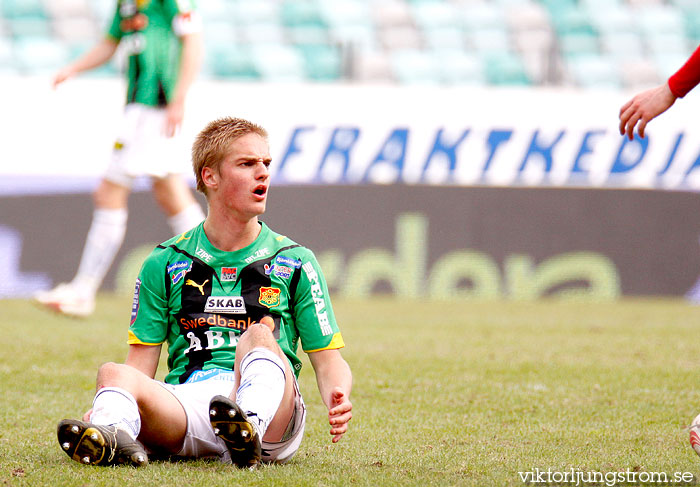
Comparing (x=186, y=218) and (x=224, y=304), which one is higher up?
(x=186, y=218)

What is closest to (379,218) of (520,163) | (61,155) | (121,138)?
(520,163)

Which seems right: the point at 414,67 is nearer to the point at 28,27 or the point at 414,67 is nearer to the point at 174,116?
the point at 28,27

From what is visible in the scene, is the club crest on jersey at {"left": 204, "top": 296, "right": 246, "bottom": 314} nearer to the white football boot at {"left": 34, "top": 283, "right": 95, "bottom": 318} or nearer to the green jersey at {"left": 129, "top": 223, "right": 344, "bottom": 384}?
the green jersey at {"left": 129, "top": 223, "right": 344, "bottom": 384}

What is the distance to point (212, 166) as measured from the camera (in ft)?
11.6

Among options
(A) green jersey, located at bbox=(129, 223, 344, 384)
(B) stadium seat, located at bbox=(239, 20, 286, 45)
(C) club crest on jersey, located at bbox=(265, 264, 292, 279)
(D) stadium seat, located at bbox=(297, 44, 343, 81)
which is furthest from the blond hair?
(B) stadium seat, located at bbox=(239, 20, 286, 45)

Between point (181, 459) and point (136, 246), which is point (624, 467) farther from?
point (136, 246)

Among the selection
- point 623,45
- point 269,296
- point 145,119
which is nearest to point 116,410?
point 269,296

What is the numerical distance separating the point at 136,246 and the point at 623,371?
6271 millimetres

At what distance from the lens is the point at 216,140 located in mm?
3518

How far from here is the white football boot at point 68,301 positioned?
24.8ft

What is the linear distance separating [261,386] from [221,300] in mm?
477

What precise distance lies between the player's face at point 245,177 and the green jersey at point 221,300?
147 mm

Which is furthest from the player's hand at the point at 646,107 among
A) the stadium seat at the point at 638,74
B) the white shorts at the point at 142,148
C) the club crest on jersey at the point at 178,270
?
the stadium seat at the point at 638,74

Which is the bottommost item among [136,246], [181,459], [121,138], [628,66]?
[181,459]
